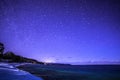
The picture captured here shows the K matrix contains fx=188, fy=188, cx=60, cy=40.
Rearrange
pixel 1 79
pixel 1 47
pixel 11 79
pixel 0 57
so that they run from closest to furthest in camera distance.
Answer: pixel 1 79 → pixel 11 79 → pixel 1 47 → pixel 0 57

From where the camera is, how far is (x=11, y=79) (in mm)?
23031

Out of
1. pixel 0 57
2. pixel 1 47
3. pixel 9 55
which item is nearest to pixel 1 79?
pixel 1 47

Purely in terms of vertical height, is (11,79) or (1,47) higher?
(1,47)

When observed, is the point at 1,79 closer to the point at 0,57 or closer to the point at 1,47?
the point at 1,47

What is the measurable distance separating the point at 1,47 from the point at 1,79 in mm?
79035

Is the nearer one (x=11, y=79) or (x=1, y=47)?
(x=11, y=79)

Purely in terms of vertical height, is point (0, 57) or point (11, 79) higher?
point (0, 57)

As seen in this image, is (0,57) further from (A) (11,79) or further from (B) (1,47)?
(A) (11,79)

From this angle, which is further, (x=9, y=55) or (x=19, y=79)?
(x=9, y=55)

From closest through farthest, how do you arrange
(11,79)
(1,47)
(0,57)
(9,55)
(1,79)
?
(1,79), (11,79), (1,47), (0,57), (9,55)

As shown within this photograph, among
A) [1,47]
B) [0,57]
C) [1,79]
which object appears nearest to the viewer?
[1,79]

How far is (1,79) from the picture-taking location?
2155cm

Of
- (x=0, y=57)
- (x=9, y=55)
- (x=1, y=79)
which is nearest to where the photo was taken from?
(x=1, y=79)

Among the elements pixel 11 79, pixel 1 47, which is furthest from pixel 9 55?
pixel 11 79
